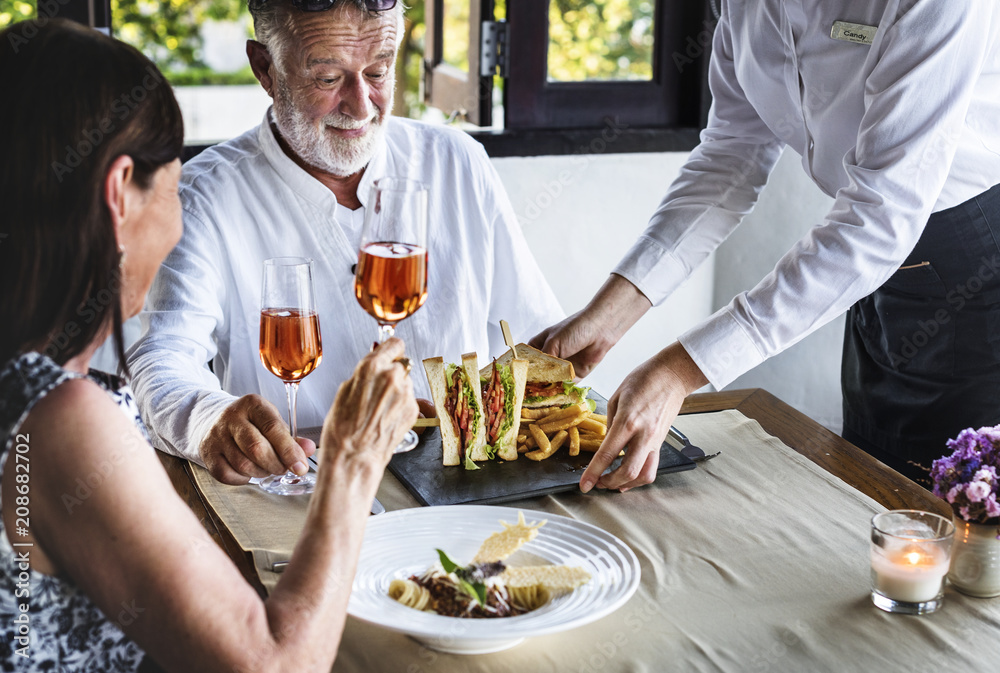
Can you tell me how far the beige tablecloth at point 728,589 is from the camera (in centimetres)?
117

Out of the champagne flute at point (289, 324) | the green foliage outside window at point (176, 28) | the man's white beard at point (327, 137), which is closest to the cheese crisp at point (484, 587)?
the champagne flute at point (289, 324)

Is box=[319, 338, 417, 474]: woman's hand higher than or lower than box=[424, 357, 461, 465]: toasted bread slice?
higher

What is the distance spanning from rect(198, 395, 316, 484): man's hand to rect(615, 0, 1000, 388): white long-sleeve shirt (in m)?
0.71

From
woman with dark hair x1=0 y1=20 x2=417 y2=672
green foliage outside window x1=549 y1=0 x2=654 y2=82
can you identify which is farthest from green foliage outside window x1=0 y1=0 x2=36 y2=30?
woman with dark hair x1=0 y1=20 x2=417 y2=672

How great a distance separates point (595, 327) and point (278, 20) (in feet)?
3.17

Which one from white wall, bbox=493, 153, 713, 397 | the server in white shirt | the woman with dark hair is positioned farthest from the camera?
white wall, bbox=493, 153, 713, 397

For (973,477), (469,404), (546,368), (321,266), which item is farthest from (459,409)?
(973,477)

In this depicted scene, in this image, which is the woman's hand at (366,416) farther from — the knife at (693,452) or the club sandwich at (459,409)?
the knife at (693,452)

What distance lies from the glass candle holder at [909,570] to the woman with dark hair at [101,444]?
0.63 m

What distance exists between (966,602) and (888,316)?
41.2 inches

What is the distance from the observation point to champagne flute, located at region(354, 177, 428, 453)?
1.25 metres

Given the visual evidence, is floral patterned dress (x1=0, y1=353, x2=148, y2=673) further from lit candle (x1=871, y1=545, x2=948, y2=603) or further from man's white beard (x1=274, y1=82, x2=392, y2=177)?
man's white beard (x1=274, y1=82, x2=392, y2=177)

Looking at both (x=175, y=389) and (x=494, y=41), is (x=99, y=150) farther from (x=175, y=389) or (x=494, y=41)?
(x=494, y=41)

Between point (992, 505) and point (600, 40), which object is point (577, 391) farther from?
point (600, 40)
